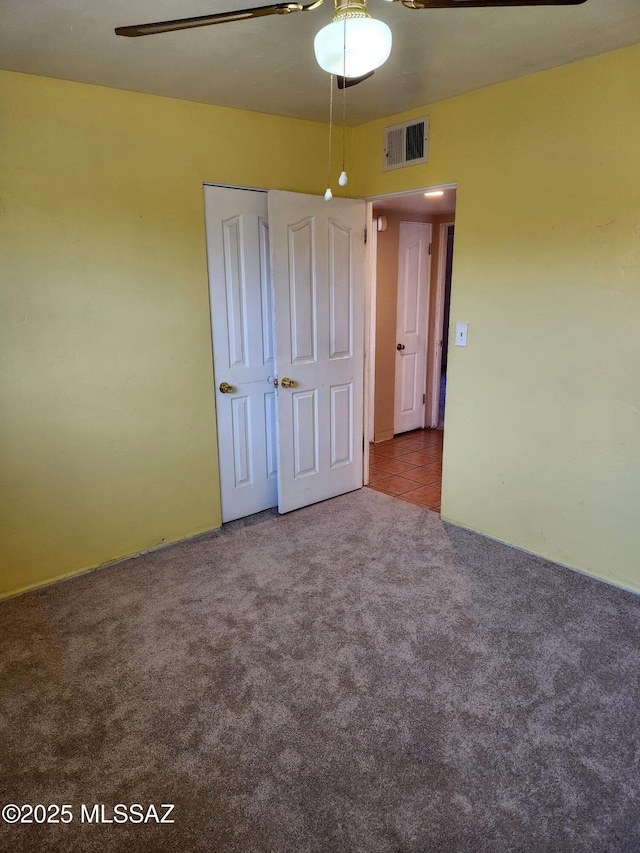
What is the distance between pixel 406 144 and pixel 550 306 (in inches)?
55.5

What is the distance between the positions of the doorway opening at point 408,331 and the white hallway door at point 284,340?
0.96 metres

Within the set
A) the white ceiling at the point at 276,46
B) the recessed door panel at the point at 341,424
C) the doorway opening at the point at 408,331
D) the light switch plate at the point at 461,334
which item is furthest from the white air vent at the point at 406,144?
the recessed door panel at the point at 341,424

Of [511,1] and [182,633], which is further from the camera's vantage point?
[182,633]

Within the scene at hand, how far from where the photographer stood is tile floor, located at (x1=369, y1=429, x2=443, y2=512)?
404 centimetres

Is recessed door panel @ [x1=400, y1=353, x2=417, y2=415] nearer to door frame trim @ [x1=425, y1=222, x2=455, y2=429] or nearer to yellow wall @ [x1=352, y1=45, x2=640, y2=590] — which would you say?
door frame trim @ [x1=425, y1=222, x2=455, y2=429]

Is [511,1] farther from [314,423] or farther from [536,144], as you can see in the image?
[314,423]

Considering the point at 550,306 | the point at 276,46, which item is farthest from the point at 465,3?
the point at 550,306

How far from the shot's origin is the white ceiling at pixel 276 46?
1.92 metres

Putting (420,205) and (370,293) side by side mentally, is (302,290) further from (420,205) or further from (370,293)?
(420,205)

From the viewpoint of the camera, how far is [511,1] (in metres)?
1.40

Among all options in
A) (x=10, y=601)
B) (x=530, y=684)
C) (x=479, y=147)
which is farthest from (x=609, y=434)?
(x=10, y=601)

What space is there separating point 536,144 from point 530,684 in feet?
8.35

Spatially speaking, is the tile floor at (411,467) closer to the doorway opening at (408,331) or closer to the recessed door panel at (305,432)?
the doorway opening at (408,331)

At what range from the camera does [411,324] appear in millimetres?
5449
